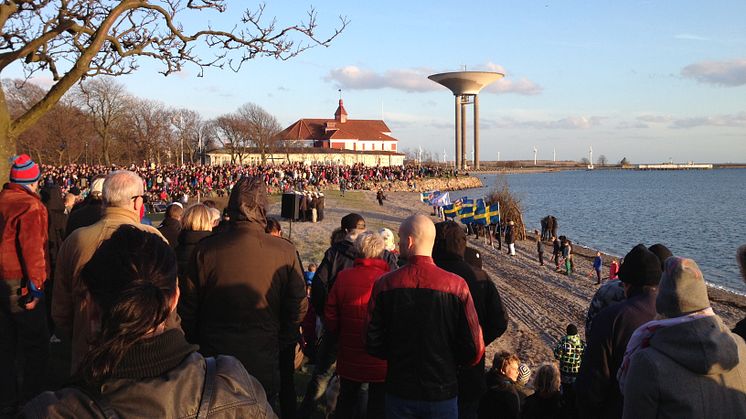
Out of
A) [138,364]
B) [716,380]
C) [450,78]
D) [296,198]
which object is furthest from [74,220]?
[450,78]

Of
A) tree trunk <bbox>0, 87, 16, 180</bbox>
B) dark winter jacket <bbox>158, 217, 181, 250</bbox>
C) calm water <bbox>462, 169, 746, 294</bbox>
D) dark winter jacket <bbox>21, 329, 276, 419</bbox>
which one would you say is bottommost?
calm water <bbox>462, 169, 746, 294</bbox>

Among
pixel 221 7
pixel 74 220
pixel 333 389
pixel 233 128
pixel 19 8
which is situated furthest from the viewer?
pixel 233 128

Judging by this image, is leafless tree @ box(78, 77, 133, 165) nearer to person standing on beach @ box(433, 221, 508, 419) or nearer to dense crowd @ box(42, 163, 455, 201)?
dense crowd @ box(42, 163, 455, 201)

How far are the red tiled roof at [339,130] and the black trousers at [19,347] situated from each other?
347 feet

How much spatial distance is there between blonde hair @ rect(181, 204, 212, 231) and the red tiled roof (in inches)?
4131

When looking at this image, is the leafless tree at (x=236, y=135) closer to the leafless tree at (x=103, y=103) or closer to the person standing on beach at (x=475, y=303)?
the leafless tree at (x=103, y=103)

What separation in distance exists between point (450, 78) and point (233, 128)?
55861 millimetres

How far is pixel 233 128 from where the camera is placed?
77.8 m

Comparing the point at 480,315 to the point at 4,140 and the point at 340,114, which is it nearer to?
the point at 4,140

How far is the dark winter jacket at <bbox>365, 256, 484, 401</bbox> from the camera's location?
3574mm

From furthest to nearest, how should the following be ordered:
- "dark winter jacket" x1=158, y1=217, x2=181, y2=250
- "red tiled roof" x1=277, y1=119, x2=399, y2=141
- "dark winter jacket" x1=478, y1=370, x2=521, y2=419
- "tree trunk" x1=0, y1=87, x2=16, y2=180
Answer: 1. "red tiled roof" x1=277, y1=119, x2=399, y2=141
2. "tree trunk" x1=0, y1=87, x2=16, y2=180
3. "dark winter jacket" x1=158, y1=217, x2=181, y2=250
4. "dark winter jacket" x1=478, y1=370, x2=521, y2=419

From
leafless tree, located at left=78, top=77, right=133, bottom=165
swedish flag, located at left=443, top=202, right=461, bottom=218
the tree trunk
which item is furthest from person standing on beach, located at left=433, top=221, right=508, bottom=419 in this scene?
leafless tree, located at left=78, top=77, right=133, bottom=165

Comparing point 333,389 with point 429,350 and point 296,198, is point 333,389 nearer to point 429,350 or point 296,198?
point 429,350

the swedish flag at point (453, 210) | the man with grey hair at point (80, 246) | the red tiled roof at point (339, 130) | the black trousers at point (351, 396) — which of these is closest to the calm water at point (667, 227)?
the swedish flag at point (453, 210)
